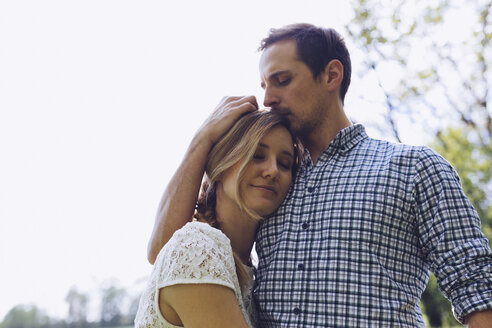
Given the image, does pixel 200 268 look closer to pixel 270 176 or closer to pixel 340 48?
pixel 270 176

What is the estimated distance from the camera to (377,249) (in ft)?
6.30

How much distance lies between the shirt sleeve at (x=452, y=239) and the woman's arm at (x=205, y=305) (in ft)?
2.62

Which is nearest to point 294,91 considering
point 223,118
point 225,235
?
point 223,118

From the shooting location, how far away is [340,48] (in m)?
2.70

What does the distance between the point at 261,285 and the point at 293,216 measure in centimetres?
35

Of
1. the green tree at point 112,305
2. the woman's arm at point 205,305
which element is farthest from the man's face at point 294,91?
the green tree at point 112,305

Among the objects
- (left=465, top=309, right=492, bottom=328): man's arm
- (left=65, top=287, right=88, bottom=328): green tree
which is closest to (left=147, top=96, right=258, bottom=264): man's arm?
(left=465, top=309, right=492, bottom=328): man's arm

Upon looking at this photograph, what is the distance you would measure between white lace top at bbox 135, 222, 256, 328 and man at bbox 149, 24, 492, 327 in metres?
0.31

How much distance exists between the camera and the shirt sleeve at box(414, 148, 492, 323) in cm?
168

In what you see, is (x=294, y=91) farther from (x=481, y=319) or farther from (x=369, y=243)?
(x=481, y=319)

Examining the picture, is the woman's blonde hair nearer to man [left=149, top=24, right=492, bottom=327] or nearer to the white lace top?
man [left=149, top=24, right=492, bottom=327]

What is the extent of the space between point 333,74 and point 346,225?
3.16 ft

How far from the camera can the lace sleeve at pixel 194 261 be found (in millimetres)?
1695

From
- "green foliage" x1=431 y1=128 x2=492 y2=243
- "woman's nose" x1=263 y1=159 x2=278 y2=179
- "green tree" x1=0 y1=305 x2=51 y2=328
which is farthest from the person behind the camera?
"green tree" x1=0 y1=305 x2=51 y2=328
